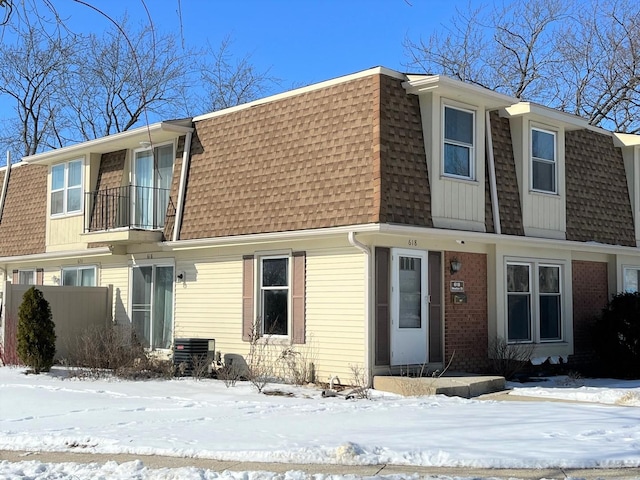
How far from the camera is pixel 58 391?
13.3m

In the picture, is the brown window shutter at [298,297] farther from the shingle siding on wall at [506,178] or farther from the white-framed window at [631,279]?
the white-framed window at [631,279]

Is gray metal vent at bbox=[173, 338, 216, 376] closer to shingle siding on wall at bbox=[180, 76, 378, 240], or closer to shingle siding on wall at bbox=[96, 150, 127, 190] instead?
shingle siding on wall at bbox=[180, 76, 378, 240]

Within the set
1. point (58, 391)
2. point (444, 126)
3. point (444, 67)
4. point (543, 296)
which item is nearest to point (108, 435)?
point (58, 391)

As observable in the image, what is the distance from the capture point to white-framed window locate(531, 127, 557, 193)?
16.2 m

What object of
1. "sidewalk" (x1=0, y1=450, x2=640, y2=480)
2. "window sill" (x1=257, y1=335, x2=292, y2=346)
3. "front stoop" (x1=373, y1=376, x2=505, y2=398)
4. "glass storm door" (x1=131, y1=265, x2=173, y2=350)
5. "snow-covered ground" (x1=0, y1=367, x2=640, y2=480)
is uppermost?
"glass storm door" (x1=131, y1=265, x2=173, y2=350)

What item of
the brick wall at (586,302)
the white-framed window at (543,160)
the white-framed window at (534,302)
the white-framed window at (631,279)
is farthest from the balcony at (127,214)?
the white-framed window at (631,279)

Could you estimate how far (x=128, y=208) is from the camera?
1827 centimetres

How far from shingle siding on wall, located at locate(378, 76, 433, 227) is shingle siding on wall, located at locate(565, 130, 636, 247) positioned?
4.90m

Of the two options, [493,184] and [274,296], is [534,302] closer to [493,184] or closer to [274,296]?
[493,184]

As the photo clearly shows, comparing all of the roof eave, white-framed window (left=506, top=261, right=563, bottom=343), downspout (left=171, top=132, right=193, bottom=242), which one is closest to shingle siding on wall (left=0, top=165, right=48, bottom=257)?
the roof eave

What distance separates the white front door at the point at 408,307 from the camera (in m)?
13.6

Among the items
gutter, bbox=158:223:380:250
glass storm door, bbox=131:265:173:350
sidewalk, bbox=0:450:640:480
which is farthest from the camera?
glass storm door, bbox=131:265:173:350

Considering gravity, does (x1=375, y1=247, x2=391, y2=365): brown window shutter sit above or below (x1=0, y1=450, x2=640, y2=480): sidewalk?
above

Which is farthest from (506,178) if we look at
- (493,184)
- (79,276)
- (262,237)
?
(79,276)
